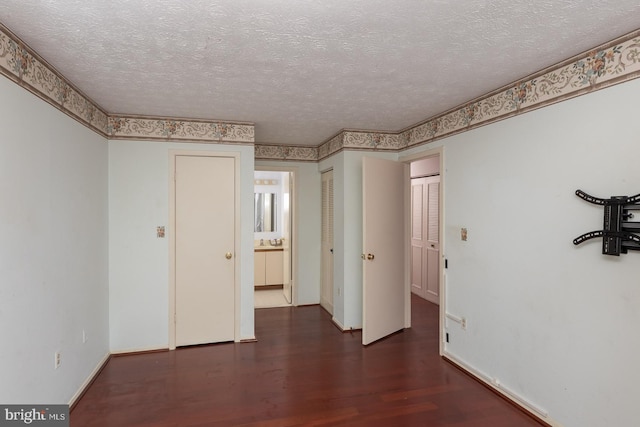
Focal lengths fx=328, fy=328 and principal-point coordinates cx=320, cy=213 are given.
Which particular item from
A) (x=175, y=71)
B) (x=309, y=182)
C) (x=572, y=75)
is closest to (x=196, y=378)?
(x=175, y=71)

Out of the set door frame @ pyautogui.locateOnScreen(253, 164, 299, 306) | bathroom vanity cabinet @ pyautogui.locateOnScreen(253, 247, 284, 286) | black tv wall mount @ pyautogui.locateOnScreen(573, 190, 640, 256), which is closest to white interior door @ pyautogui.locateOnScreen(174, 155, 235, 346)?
door frame @ pyautogui.locateOnScreen(253, 164, 299, 306)

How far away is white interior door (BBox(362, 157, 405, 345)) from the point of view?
352cm

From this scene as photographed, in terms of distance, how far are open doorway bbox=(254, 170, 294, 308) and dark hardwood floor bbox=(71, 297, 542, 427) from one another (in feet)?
5.38

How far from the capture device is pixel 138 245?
338 cm

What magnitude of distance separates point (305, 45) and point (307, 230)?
335 cm

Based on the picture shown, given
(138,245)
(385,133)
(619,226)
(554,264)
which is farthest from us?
(385,133)

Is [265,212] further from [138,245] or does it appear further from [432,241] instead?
[138,245]

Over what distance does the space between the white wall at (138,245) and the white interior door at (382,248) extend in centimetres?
201

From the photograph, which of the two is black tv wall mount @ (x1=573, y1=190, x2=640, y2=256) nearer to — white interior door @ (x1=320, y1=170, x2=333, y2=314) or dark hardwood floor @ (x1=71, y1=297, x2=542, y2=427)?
dark hardwood floor @ (x1=71, y1=297, x2=542, y2=427)

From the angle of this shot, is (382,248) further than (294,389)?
Yes

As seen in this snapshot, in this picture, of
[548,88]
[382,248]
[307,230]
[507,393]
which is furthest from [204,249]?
[548,88]

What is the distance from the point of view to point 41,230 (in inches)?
81.4

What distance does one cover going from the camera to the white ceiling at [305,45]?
1.54 meters

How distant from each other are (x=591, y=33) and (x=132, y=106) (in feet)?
11.3
